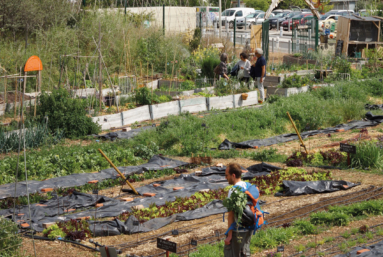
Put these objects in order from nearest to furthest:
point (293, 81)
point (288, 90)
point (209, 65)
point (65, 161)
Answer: point (65, 161) < point (288, 90) < point (293, 81) < point (209, 65)

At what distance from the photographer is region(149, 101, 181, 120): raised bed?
14.0 metres

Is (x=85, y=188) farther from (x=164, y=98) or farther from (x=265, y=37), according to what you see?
(x=265, y=37)

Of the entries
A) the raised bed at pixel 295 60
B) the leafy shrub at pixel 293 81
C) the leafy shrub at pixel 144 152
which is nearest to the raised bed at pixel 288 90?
the leafy shrub at pixel 293 81

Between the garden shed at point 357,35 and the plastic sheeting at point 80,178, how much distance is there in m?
15.7

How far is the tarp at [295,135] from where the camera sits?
11.6 meters

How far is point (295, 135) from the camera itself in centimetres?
1253

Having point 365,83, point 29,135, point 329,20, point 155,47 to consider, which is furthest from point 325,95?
point 329,20

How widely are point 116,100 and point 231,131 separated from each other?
3457 millimetres

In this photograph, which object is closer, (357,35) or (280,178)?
(280,178)

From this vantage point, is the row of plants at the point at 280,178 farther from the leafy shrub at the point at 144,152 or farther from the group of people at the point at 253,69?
the group of people at the point at 253,69

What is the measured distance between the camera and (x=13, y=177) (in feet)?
28.9

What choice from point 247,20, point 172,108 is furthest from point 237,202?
point 247,20

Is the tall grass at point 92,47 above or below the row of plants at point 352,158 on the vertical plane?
above

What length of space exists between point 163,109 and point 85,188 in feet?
19.1
